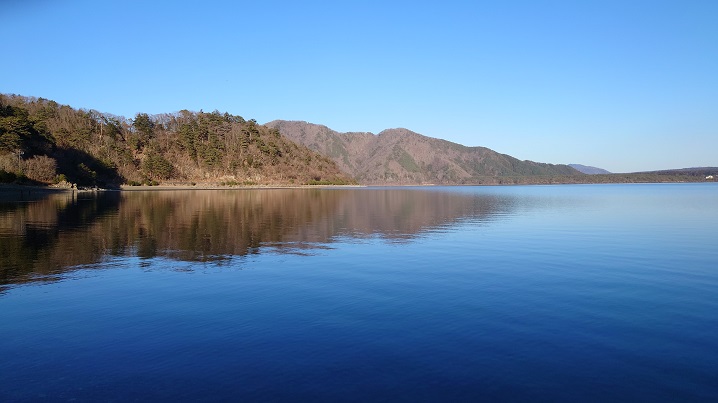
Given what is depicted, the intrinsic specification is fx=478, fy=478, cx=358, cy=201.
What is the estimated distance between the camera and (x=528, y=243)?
33.2 m

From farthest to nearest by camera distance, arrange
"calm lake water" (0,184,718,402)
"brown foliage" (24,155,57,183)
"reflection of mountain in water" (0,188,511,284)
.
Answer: "brown foliage" (24,155,57,183) → "reflection of mountain in water" (0,188,511,284) → "calm lake water" (0,184,718,402)

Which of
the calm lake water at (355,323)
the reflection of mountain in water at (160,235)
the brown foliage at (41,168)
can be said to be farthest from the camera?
the brown foliage at (41,168)

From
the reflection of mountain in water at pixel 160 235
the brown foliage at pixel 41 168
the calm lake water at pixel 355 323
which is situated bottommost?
the calm lake water at pixel 355 323

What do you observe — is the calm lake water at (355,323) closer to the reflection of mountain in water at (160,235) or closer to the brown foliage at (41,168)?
the reflection of mountain in water at (160,235)

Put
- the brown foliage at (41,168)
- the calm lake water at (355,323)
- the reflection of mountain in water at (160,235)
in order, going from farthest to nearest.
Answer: the brown foliage at (41,168) → the reflection of mountain in water at (160,235) → the calm lake water at (355,323)

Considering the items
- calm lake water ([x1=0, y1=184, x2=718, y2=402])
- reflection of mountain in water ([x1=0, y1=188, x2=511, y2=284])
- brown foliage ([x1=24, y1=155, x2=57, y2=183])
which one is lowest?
calm lake water ([x1=0, y1=184, x2=718, y2=402])

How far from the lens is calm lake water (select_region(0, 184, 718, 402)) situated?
33.0ft

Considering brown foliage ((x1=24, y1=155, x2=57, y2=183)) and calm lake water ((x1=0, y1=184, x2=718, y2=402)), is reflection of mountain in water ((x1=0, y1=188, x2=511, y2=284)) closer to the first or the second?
calm lake water ((x1=0, y1=184, x2=718, y2=402))

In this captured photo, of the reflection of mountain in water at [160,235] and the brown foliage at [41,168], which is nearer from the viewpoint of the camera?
the reflection of mountain in water at [160,235]

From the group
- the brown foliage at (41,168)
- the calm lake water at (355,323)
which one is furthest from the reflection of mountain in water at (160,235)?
the brown foliage at (41,168)

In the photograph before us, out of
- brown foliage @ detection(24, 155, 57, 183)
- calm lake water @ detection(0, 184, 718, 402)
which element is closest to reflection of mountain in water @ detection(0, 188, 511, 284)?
calm lake water @ detection(0, 184, 718, 402)

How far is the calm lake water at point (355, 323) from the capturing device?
1007 cm

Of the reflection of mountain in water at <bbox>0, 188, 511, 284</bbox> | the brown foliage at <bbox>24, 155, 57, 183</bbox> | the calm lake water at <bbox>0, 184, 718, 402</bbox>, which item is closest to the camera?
the calm lake water at <bbox>0, 184, 718, 402</bbox>

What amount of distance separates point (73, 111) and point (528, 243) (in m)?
212
